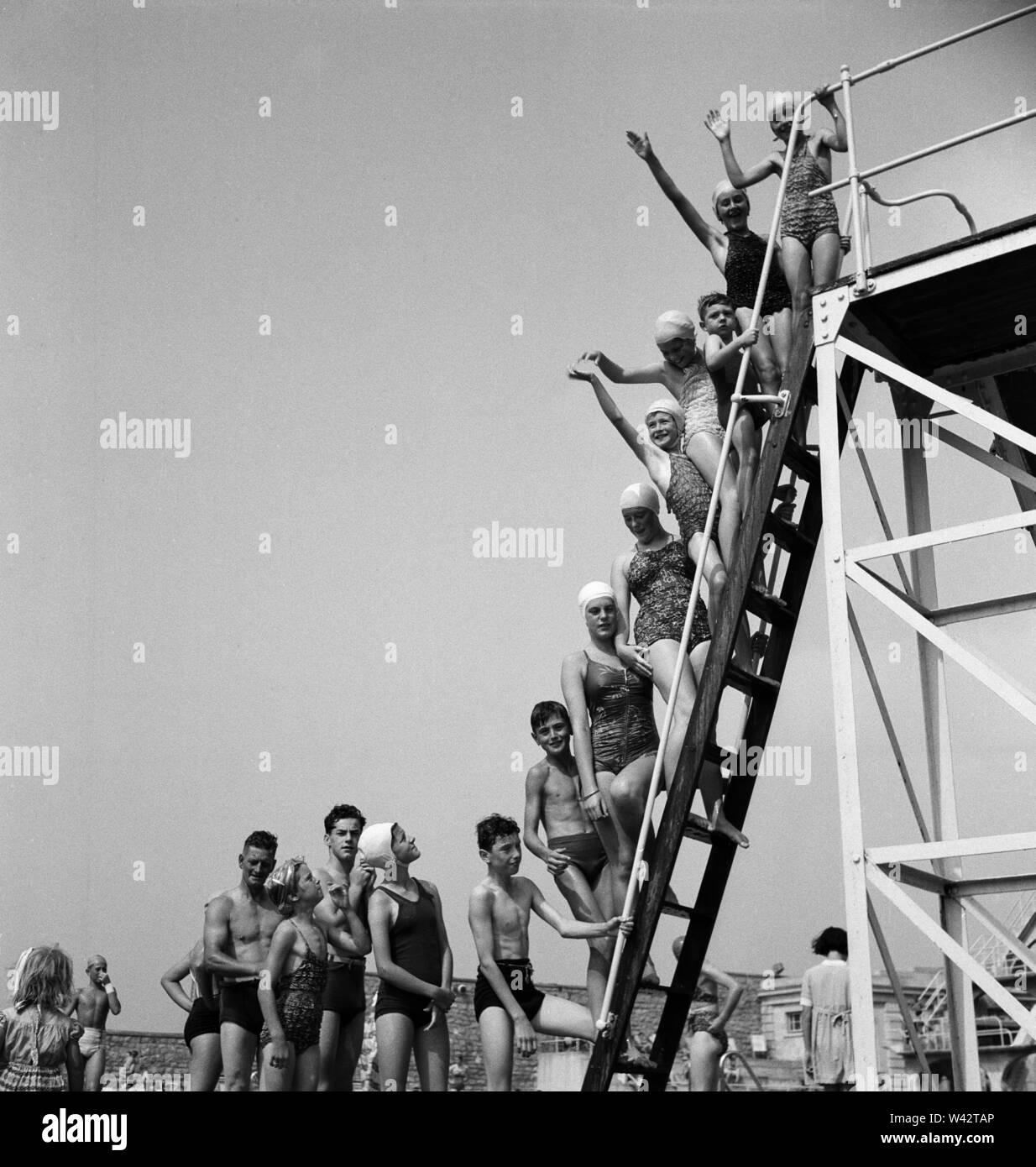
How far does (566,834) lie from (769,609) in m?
1.49

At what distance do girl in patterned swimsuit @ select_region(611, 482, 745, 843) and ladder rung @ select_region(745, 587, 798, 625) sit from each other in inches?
11.3

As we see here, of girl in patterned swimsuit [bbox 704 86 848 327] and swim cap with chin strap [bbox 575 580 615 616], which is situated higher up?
girl in patterned swimsuit [bbox 704 86 848 327]

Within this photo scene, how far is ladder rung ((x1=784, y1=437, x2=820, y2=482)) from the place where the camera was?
727 cm

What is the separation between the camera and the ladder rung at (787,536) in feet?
24.0

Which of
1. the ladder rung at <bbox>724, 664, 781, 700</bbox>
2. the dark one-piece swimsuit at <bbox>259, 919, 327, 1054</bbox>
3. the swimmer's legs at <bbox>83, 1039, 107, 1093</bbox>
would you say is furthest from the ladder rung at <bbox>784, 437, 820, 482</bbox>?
the swimmer's legs at <bbox>83, 1039, 107, 1093</bbox>

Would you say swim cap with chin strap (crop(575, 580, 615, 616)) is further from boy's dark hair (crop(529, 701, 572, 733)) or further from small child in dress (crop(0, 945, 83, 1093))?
small child in dress (crop(0, 945, 83, 1093))

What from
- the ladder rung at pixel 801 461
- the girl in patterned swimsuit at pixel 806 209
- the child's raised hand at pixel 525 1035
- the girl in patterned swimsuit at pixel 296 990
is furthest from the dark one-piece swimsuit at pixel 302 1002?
the girl in patterned swimsuit at pixel 806 209

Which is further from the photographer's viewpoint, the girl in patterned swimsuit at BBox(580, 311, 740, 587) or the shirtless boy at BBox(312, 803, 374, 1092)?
the shirtless boy at BBox(312, 803, 374, 1092)

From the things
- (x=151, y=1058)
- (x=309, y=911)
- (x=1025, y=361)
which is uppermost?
(x=1025, y=361)
